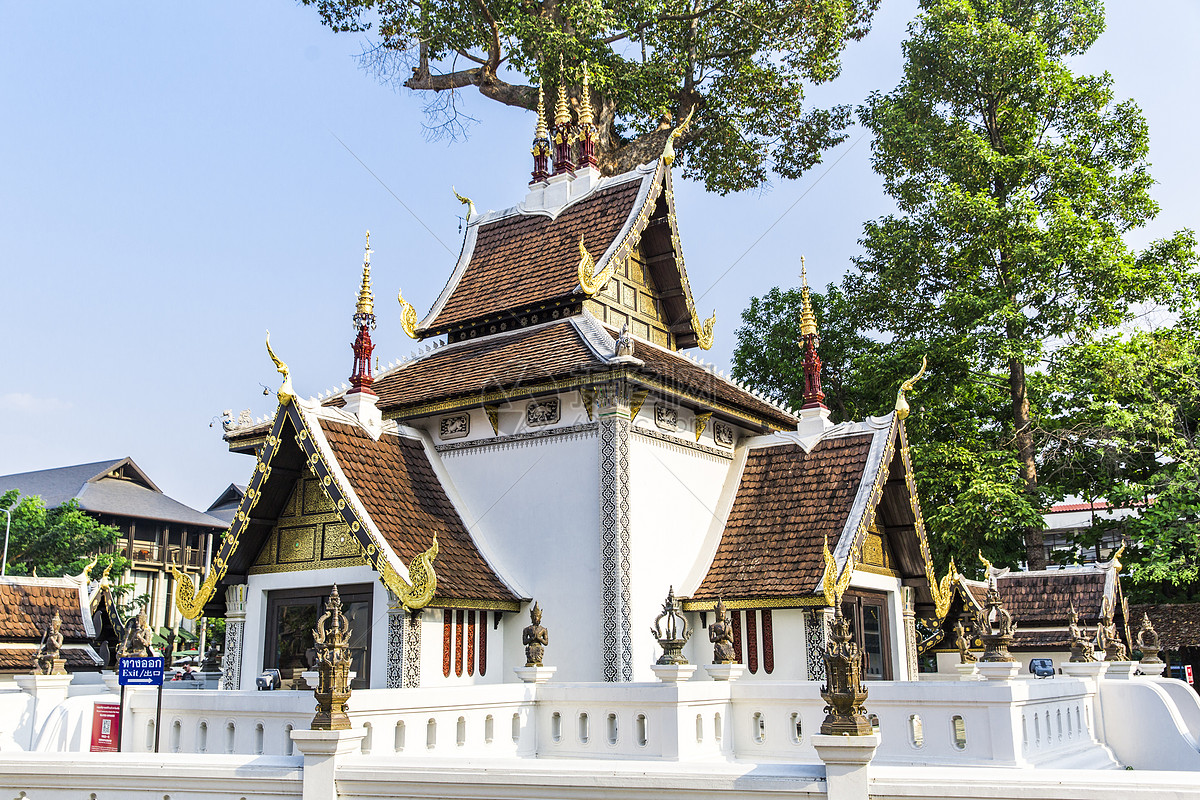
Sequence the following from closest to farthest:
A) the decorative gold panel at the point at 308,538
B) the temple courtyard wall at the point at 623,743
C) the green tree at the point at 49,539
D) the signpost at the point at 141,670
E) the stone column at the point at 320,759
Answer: the temple courtyard wall at the point at 623,743 < the stone column at the point at 320,759 < the signpost at the point at 141,670 < the decorative gold panel at the point at 308,538 < the green tree at the point at 49,539

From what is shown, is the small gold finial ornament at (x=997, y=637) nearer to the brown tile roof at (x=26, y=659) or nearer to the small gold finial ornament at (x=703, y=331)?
the small gold finial ornament at (x=703, y=331)

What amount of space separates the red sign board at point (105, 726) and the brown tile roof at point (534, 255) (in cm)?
829

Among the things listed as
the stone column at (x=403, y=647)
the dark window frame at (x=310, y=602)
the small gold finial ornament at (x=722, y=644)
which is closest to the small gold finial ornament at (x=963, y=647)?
the small gold finial ornament at (x=722, y=644)

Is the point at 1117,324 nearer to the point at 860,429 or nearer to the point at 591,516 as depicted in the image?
the point at 860,429

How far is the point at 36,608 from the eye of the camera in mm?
21297

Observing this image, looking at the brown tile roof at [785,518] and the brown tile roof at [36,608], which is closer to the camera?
the brown tile roof at [785,518]

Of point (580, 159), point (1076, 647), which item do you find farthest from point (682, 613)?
point (580, 159)

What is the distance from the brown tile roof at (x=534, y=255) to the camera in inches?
651

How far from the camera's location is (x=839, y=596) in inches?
504

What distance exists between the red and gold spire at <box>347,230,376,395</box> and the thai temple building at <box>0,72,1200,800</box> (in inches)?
1.9

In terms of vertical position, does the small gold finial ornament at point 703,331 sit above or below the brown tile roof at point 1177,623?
above

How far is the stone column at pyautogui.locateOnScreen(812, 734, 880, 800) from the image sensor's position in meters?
5.93

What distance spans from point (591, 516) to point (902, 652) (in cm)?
541

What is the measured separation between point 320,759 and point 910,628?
10.9 meters
